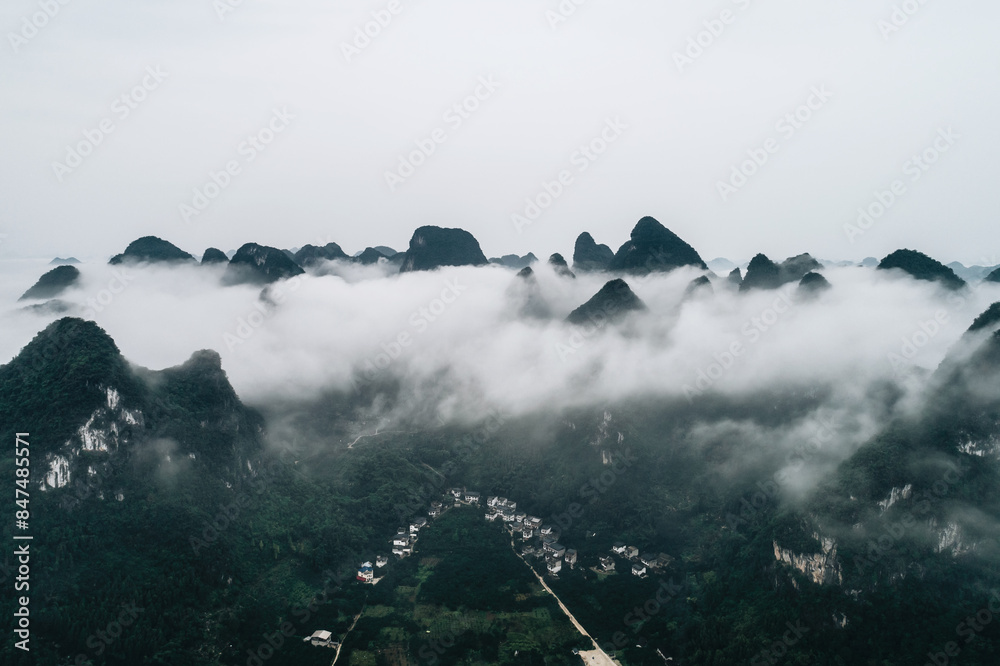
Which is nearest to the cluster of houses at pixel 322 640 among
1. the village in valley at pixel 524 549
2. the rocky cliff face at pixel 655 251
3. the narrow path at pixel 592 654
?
the village in valley at pixel 524 549

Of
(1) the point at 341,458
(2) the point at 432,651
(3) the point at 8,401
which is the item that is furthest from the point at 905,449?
(3) the point at 8,401

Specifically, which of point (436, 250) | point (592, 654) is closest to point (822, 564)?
point (592, 654)

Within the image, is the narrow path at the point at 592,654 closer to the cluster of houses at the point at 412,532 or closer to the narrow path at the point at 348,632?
the narrow path at the point at 348,632

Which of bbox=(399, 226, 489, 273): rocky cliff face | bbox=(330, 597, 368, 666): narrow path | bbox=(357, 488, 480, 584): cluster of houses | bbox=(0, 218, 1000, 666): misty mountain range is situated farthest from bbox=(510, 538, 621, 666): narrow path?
bbox=(399, 226, 489, 273): rocky cliff face

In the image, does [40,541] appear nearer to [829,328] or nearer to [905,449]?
[905,449]

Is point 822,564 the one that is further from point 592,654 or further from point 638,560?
point 592,654
